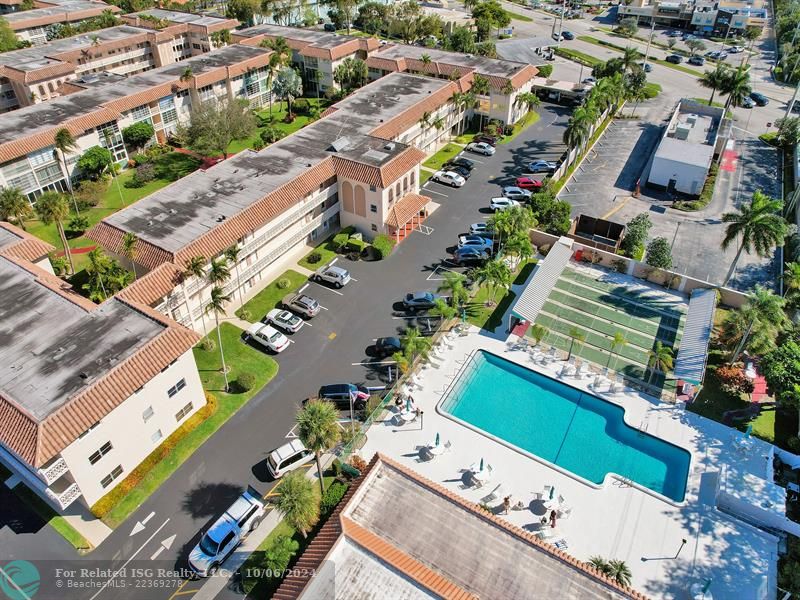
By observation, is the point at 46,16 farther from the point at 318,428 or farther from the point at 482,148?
the point at 318,428

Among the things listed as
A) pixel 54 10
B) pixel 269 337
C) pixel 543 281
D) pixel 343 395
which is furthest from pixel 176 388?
pixel 54 10

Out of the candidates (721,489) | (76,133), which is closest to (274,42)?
(76,133)

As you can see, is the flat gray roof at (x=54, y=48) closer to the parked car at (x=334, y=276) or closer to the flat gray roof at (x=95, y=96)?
the flat gray roof at (x=95, y=96)

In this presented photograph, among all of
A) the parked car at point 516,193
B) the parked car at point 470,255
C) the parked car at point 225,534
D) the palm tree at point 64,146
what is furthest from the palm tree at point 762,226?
the palm tree at point 64,146

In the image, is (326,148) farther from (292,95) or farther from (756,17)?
(756,17)

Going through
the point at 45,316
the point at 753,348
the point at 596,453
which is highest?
the point at 45,316

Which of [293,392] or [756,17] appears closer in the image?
[293,392]

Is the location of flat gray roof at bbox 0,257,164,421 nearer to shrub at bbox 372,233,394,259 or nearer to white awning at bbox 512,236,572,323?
shrub at bbox 372,233,394,259
